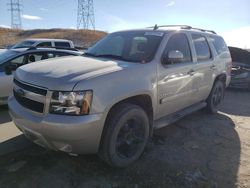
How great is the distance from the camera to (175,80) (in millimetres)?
4520

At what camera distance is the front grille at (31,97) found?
10.7 feet

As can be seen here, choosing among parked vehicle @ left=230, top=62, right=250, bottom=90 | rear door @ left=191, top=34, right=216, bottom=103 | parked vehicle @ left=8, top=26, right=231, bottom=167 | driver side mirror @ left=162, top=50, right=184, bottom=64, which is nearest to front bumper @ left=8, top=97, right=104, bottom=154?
parked vehicle @ left=8, top=26, right=231, bottom=167

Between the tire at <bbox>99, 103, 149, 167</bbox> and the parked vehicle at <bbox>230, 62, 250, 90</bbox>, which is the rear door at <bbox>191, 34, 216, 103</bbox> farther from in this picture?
the parked vehicle at <bbox>230, 62, 250, 90</bbox>

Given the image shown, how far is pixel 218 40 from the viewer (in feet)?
21.8

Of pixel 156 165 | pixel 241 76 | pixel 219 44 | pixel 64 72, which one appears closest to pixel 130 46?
pixel 64 72

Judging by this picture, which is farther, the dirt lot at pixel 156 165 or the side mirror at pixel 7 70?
the side mirror at pixel 7 70

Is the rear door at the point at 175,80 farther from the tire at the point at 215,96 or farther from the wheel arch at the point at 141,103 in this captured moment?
the tire at the point at 215,96

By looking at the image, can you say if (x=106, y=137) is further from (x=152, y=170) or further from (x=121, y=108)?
(x=152, y=170)

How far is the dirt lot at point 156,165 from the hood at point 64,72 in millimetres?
1172

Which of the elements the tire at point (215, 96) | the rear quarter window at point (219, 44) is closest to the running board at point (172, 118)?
the tire at point (215, 96)

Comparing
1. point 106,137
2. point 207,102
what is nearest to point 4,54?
point 106,137

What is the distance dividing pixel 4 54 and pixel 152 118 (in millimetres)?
4393

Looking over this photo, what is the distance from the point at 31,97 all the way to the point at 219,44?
15.8ft

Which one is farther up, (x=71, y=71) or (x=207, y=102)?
(x=71, y=71)
